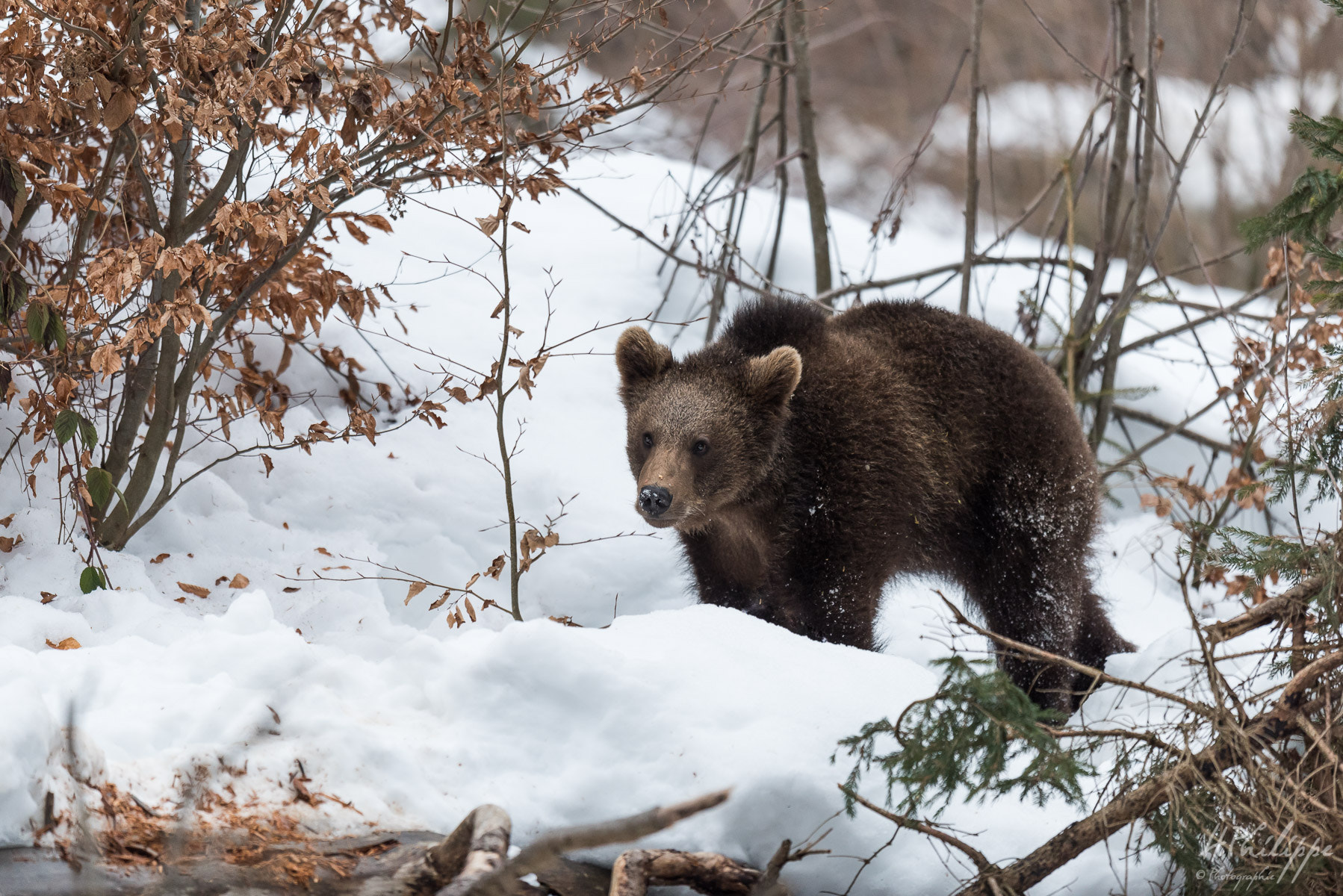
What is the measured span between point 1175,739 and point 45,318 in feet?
12.5

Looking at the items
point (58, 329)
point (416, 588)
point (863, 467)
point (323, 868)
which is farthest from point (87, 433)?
point (863, 467)

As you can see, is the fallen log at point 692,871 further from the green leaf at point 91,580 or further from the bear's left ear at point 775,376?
the green leaf at point 91,580

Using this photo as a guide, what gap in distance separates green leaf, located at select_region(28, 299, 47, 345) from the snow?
35.5 inches

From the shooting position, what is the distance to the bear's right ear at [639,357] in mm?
4992

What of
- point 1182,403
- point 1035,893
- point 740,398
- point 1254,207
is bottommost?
point 1035,893

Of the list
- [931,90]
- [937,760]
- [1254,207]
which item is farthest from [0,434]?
[931,90]

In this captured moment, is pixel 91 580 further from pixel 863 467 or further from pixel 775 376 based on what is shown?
pixel 863 467

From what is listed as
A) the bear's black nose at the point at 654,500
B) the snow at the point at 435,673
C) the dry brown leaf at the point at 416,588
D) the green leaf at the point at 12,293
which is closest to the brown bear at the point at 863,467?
the bear's black nose at the point at 654,500

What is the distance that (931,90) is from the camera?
63.1 feet

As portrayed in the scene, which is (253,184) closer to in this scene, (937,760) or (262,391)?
(262,391)

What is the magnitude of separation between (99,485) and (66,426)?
24cm

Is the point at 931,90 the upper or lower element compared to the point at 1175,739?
upper

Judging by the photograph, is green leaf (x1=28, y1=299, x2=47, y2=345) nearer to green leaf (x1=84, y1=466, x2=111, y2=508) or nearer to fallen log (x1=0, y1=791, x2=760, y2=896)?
green leaf (x1=84, y1=466, x2=111, y2=508)

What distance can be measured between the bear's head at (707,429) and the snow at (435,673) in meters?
0.58
